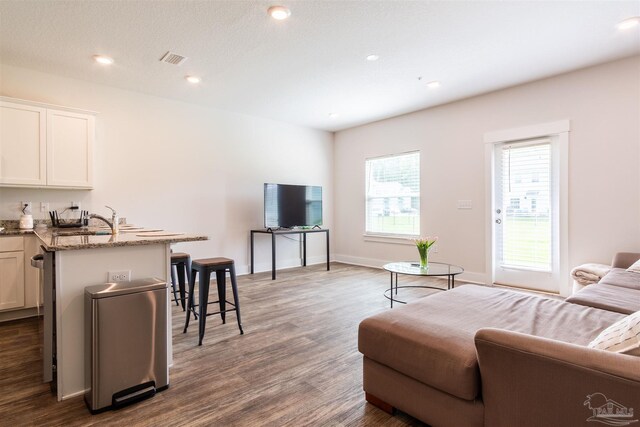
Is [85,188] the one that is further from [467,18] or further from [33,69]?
[467,18]

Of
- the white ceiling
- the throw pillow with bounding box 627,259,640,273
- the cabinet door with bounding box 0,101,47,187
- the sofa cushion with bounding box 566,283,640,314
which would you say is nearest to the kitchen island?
the white ceiling

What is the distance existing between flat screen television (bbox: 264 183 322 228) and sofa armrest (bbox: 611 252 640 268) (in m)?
4.09

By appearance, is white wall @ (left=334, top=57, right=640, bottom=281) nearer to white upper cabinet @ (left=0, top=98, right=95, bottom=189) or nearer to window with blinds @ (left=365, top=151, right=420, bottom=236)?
window with blinds @ (left=365, top=151, right=420, bottom=236)

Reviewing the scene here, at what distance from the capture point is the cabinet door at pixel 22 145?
3.43 meters

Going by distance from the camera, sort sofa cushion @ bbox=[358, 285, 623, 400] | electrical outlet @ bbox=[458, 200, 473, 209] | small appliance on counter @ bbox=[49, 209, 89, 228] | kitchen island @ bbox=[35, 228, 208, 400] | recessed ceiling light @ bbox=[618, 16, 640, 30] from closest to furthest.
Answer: sofa cushion @ bbox=[358, 285, 623, 400]
kitchen island @ bbox=[35, 228, 208, 400]
recessed ceiling light @ bbox=[618, 16, 640, 30]
small appliance on counter @ bbox=[49, 209, 89, 228]
electrical outlet @ bbox=[458, 200, 473, 209]

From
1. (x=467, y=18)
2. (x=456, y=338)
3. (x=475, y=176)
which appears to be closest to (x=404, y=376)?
(x=456, y=338)

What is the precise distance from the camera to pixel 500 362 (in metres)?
1.28

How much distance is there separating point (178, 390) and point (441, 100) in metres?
4.89

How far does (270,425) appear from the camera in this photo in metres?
1.73

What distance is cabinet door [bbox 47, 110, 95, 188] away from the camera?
12.0 ft

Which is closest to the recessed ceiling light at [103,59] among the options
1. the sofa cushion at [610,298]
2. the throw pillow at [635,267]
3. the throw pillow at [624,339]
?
the throw pillow at [624,339]

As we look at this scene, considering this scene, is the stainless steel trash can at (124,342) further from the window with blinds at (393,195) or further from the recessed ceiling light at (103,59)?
the window with blinds at (393,195)

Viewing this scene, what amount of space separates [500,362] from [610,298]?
1646mm

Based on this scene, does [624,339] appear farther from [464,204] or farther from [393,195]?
[393,195]
